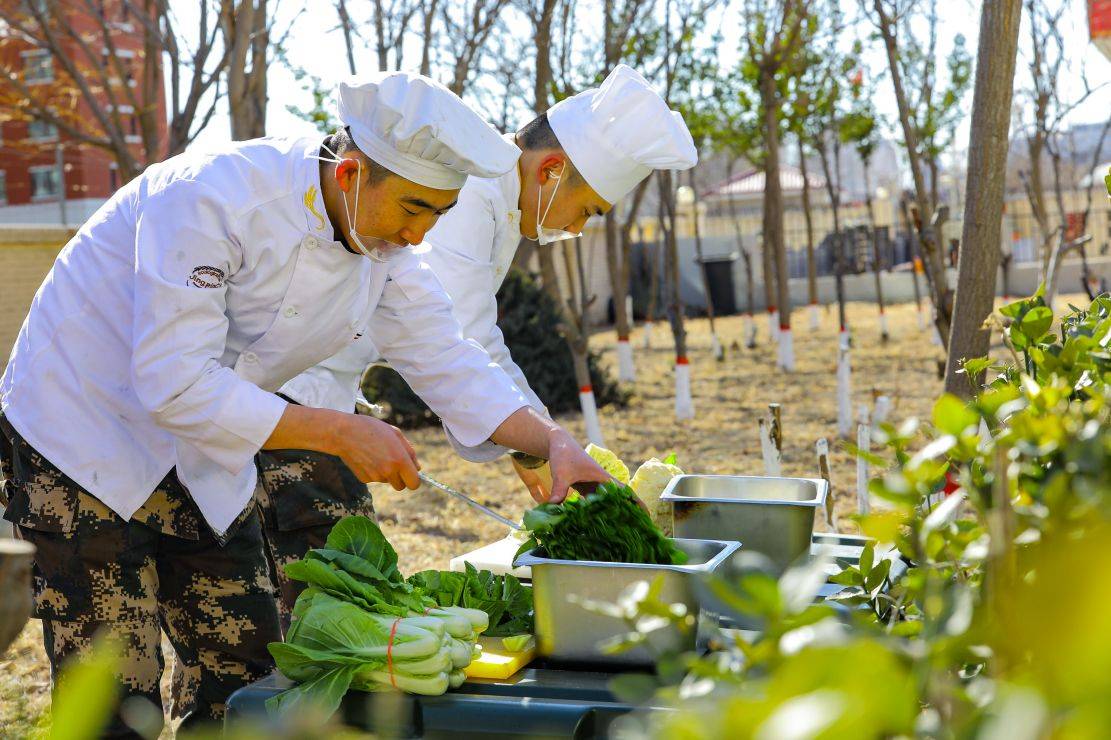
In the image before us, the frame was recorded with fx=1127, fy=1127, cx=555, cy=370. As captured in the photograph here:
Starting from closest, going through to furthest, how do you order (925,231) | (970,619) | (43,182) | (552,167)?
(970,619) < (552,167) < (925,231) < (43,182)

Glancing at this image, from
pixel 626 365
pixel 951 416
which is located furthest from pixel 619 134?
pixel 626 365

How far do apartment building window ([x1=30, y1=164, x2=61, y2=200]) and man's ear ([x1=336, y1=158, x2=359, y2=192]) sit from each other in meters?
27.7

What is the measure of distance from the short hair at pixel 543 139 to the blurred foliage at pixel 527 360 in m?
6.55

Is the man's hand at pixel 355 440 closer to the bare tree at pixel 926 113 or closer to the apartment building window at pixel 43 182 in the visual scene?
the bare tree at pixel 926 113

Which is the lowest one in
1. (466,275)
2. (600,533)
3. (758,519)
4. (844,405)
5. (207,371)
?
(844,405)

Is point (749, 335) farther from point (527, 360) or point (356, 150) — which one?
point (356, 150)

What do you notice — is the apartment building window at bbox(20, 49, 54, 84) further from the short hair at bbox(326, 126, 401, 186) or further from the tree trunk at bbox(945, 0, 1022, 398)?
the tree trunk at bbox(945, 0, 1022, 398)

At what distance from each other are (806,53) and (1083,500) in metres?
13.3

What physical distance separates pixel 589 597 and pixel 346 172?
38.4 inches

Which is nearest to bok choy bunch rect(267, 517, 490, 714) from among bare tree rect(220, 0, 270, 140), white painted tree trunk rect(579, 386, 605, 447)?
bare tree rect(220, 0, 270, 140)

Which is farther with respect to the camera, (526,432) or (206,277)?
(526,432)

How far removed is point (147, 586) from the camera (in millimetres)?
2320

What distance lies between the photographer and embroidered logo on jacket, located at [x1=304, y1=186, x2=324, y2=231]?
2258mm

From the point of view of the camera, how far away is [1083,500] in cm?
85
